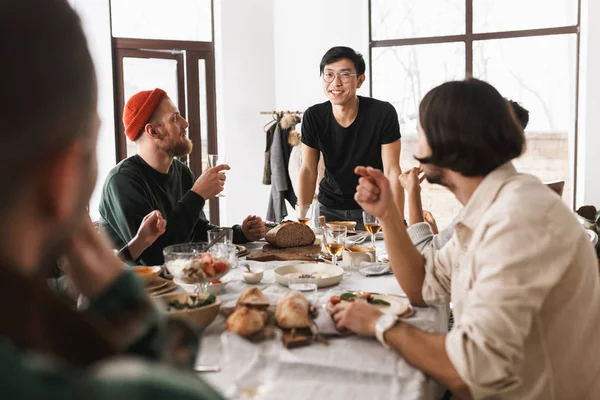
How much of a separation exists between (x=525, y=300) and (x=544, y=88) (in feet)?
14.8

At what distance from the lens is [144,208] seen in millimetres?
2576

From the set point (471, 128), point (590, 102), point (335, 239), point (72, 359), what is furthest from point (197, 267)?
point (590, 102)

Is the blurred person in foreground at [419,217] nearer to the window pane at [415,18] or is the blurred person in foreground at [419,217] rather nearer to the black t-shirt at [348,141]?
the black t-shirt at [348,141]

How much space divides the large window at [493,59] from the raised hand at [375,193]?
3.68 metres

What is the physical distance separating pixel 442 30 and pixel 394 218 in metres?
4.18

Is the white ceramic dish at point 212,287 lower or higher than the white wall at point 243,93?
lower

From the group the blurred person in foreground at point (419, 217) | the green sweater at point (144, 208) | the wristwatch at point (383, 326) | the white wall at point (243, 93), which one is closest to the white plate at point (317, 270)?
the blurred person in foreground at point (419, 217)

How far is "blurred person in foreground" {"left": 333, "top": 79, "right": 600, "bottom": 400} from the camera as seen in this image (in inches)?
47.1

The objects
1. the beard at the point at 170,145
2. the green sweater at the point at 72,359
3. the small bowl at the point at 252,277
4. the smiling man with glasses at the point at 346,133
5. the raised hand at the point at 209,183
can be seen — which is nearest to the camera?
the green sweater at the point at 72,359

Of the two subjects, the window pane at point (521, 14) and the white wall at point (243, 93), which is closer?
the window pane at point (521, 14)

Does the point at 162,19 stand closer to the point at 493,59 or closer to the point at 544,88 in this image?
the point at 493,59

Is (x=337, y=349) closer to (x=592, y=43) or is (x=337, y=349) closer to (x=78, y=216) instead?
(x=78, y=216)

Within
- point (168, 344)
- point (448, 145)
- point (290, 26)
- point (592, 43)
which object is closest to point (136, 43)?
point (290, 26)

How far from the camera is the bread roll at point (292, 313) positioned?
1396 millimetres
